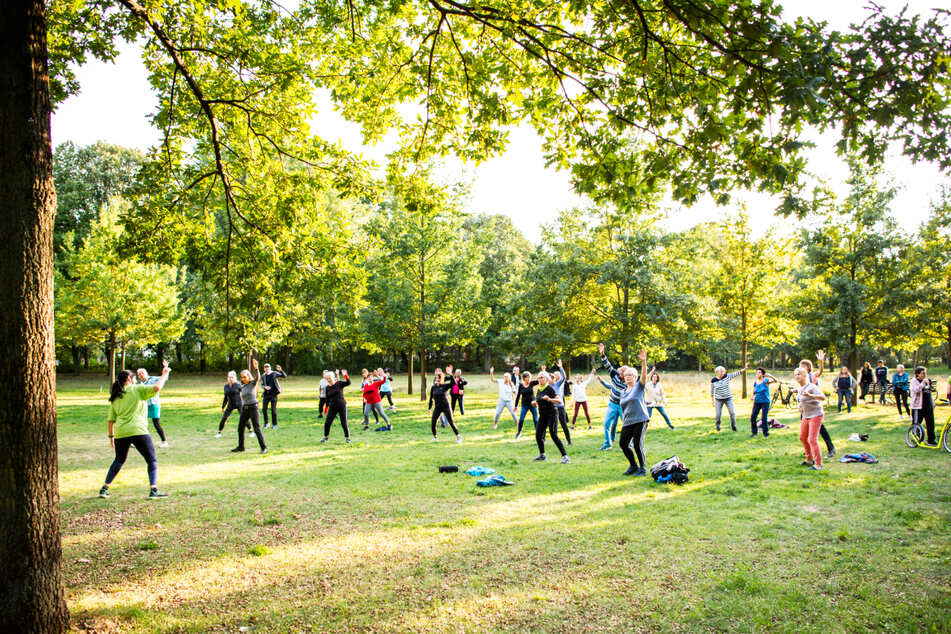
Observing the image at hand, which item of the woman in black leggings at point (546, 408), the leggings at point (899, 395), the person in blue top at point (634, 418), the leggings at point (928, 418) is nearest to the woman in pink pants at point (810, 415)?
the person in blue top at point (634, 418)

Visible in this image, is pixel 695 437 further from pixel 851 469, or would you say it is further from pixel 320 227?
pixel 320 227

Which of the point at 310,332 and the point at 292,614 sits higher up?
the point at 310,332

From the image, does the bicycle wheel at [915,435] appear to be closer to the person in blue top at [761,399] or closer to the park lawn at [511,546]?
the park lawn at [511,546]

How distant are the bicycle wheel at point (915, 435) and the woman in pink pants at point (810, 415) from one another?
13.9ft

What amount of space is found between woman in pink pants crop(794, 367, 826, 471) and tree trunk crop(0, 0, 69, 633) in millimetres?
11174

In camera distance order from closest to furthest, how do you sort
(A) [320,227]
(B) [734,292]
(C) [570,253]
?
(A) [320,227], (C) [570,253], (B) [734,292]

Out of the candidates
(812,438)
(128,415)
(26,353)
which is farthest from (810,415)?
(128,415)

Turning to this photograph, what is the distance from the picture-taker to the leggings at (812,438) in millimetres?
10023

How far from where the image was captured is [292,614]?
177 inches

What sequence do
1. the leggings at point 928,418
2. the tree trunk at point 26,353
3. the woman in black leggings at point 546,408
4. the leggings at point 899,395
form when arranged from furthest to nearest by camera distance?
the leggings at point 899,395
the leggings at point 928,418
the woman in black leggings at point 546,408
the tree trunk at point 26,353

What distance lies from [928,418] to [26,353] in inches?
647

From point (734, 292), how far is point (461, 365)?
126 feet

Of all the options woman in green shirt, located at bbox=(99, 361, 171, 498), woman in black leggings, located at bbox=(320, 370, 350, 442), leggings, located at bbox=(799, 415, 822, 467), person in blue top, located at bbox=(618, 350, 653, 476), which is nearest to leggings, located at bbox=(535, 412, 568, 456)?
person in blue top, located at bbox=(618, 350, 653, 476)

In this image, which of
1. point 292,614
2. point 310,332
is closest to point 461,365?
point 310,332
